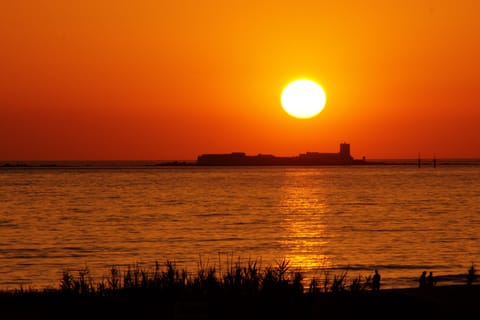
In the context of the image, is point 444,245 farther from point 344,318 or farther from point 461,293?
point 344,318

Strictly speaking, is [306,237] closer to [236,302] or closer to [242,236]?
[242,236]

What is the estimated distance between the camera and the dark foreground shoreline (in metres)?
15.9

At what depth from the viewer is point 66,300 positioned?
1753cm

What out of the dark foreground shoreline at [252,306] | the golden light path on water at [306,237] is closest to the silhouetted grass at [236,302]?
the dark foreground shoreline at [252,306]

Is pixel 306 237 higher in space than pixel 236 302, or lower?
lower

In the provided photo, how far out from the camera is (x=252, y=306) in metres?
16.0

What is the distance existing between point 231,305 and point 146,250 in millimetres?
35645

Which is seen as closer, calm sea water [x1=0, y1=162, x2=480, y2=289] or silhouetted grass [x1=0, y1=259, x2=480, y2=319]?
silhouetted grass [x1=0, y1=259, x2=480, y2=319]

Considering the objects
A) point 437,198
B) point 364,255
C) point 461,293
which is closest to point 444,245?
point 364,255

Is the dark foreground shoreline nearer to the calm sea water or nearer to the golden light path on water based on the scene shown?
the calm sea water

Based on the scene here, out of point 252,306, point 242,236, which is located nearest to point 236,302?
point 252,306

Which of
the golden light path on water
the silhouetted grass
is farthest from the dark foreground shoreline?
the golden light path on water

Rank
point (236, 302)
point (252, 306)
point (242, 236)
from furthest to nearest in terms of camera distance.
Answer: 1. point (242, 236)
2. point (236, 302)
3. point (252, 306)

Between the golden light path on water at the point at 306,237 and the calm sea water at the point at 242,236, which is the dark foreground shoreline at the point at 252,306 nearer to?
the calm sea water at the point at 242,236
